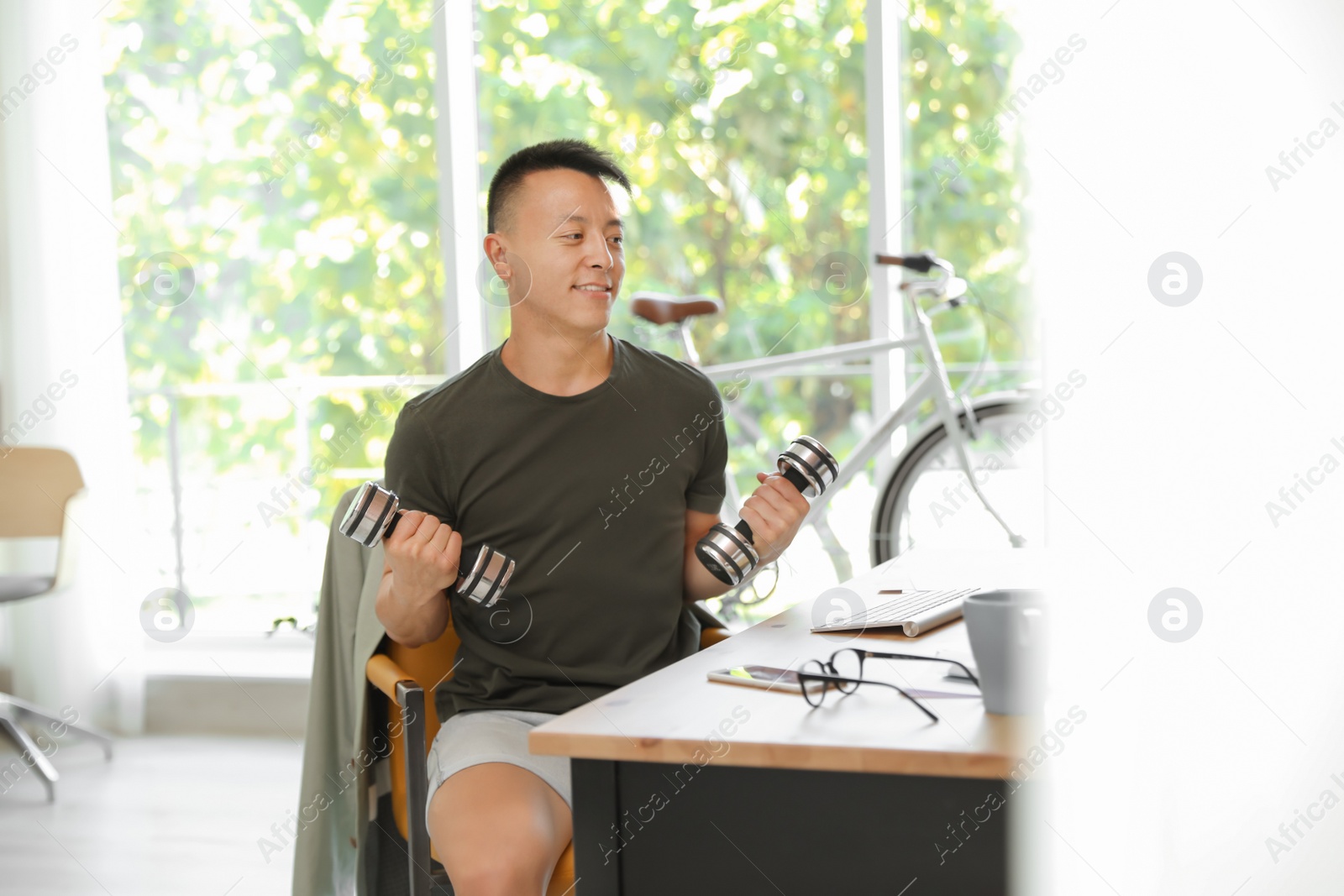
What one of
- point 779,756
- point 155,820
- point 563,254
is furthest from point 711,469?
point 155,820

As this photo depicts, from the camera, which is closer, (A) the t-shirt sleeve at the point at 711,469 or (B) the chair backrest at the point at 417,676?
(B) the chair backrest at the point at 417,676

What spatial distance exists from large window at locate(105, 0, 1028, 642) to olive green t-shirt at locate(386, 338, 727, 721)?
1.79m

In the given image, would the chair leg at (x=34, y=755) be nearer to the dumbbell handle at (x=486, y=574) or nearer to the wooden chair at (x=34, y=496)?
the wooden chair at (x=34, y=496)

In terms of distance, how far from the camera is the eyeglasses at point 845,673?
1.03 m

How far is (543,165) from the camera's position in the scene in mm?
1654

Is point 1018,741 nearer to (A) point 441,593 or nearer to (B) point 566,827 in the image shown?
(B) point 566,827

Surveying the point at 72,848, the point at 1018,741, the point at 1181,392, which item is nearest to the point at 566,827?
the point at 1018,741

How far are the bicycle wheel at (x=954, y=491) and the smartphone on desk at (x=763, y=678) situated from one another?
1613 millimetres

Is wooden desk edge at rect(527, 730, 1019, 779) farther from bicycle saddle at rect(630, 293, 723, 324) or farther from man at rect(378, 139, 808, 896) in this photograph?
bicycle saddle at rect(630, 293, 723, 324)

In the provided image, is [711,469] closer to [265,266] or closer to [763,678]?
[763,678]

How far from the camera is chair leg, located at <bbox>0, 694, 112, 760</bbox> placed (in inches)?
135

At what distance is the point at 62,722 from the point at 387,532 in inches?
105

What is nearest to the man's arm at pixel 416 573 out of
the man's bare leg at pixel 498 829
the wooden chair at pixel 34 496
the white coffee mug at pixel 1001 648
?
the man's bare leg at pixel 498 829

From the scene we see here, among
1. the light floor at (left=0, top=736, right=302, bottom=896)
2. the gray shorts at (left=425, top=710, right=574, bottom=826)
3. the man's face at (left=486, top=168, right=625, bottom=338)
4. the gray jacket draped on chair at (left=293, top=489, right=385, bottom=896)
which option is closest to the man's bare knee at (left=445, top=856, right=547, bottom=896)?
the gray shorts at (left=425, top=710, right=574, bottom=826)
